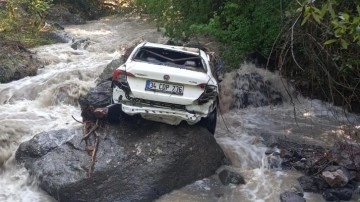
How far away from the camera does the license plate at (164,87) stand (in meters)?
6.68

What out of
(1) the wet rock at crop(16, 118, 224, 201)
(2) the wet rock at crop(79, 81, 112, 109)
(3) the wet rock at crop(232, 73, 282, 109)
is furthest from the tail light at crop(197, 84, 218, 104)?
(3) the wet rock at crop(232, 73, 282, 109)

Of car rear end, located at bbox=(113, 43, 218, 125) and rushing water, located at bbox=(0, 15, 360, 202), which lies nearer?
car rear end, located at bbox=(113, 43, 218, 125)

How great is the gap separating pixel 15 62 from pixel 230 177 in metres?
6.84

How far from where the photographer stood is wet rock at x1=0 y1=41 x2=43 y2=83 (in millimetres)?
10773

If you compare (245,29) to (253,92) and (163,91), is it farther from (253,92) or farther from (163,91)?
(163,91)

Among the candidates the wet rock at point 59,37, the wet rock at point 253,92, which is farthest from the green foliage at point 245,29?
the wet rock at point 59,37

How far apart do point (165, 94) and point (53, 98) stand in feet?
13.5

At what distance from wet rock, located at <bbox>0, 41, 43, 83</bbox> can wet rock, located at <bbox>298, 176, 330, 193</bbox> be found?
7.22m

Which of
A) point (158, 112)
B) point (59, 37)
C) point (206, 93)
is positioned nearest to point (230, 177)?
point (206, 93)

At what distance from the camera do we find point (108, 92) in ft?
27.9

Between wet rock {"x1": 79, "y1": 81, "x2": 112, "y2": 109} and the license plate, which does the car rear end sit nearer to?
the license plate

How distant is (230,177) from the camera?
7207 millimetres

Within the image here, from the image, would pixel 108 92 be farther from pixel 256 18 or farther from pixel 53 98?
pixel 256 18

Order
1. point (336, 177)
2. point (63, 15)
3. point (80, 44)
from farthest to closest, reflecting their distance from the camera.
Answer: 1. point (63, 15)
2. point (80, 44)
3. point (336, 177)
